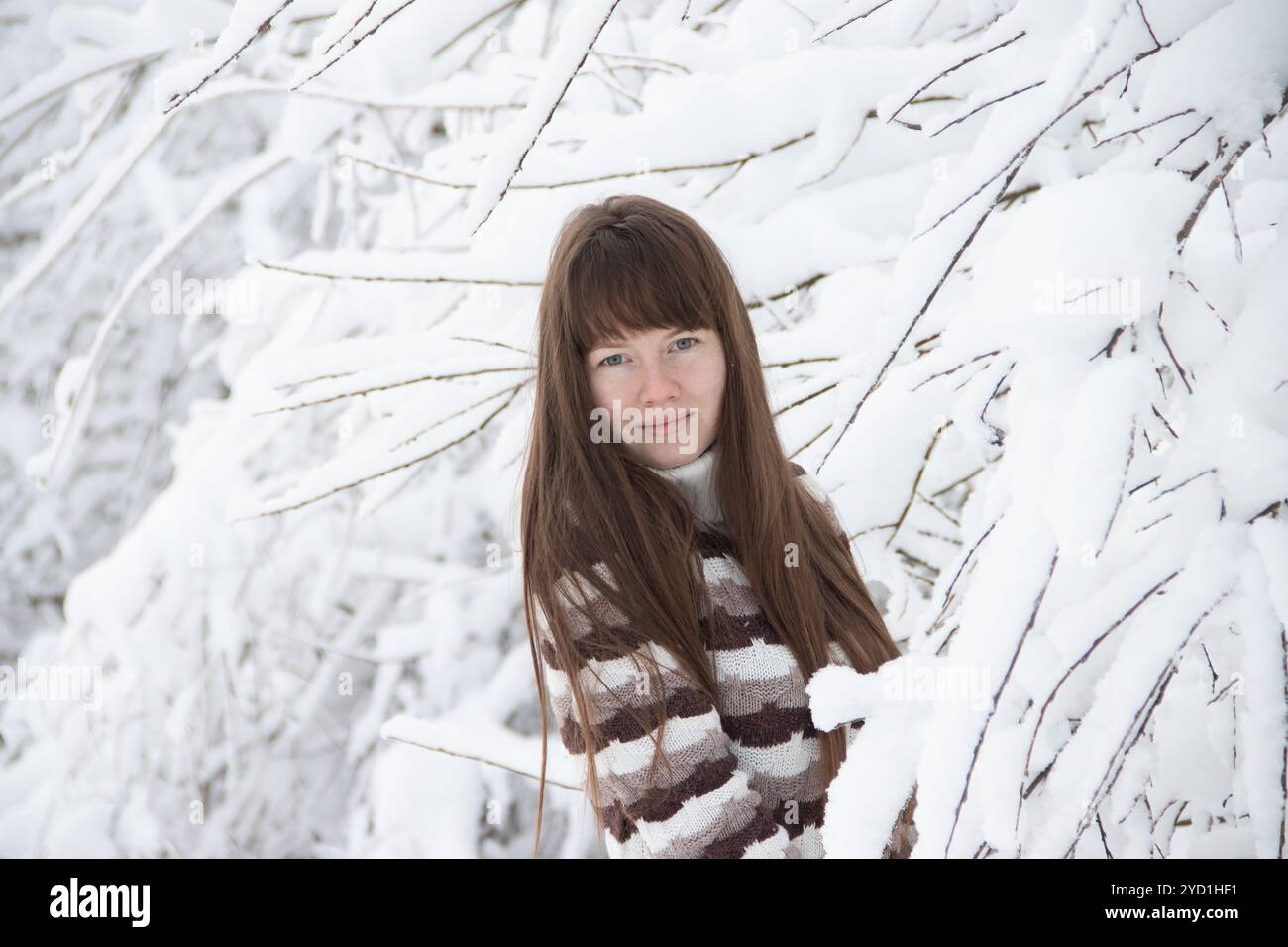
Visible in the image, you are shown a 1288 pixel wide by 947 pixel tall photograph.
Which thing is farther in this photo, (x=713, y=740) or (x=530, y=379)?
(x=530, y=379)

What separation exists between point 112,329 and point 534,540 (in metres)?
0.91

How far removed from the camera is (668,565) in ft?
3.67

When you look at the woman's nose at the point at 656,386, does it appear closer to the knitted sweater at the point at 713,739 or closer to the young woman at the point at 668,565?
the young woman at the point at 668,565

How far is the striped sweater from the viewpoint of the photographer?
3.36ft

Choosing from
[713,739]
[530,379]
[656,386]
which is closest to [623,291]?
[656,386]

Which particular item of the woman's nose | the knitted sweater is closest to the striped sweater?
the knitted sweater

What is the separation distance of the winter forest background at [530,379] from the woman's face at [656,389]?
0.35 feet

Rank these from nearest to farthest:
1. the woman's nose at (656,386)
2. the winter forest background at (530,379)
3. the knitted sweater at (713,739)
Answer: the winter forest background at (530,379), the knitted sweater at (713,739), the woman's nose at (656,386)

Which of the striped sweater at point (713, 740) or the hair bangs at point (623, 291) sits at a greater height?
the hair bangs at point (623, 291)

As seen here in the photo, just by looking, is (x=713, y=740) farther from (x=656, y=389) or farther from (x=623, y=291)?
(x=623, y=291)

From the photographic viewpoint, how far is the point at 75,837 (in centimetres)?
227

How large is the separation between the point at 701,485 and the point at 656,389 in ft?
0.53

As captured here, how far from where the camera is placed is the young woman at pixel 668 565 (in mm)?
1044

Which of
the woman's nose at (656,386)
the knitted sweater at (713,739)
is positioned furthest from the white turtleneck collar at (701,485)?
the woman's nose at (656,386)
